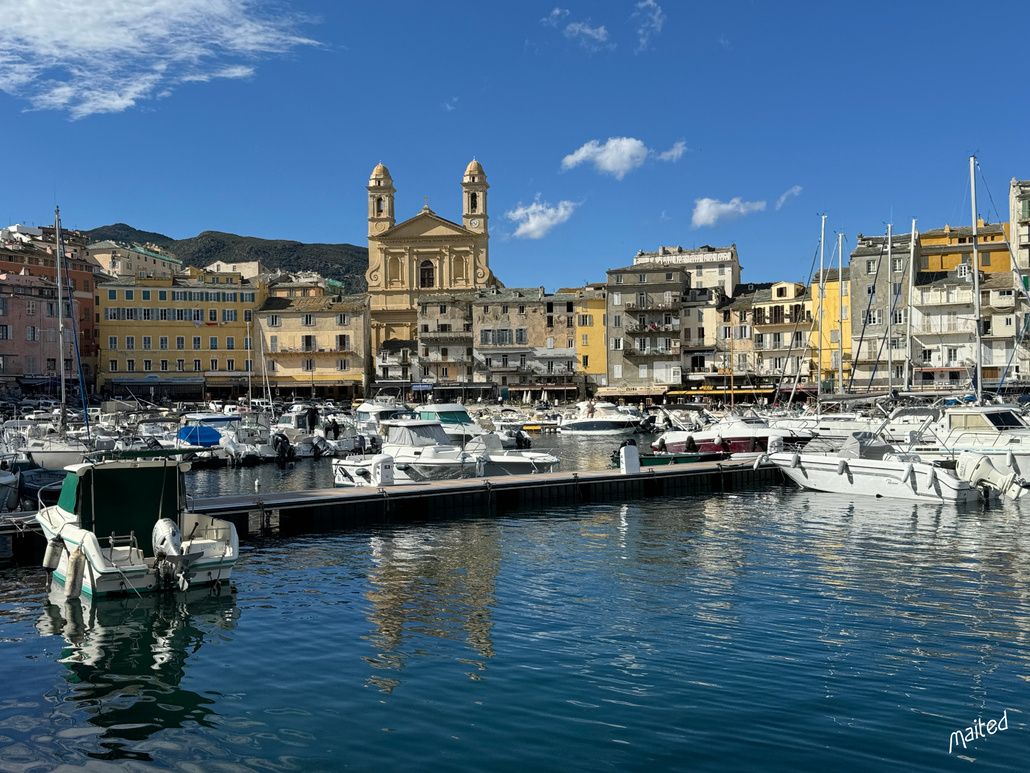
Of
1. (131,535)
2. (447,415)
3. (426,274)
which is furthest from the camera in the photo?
(426,274)

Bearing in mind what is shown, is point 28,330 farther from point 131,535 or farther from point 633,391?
point 131,535

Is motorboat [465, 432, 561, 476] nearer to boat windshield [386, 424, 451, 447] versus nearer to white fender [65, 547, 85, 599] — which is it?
boat windshield [386, 424, 451, 447]

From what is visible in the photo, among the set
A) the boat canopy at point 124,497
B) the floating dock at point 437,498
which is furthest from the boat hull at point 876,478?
the boat canopy at point 124,497

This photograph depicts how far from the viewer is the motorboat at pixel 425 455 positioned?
3150 centimetres

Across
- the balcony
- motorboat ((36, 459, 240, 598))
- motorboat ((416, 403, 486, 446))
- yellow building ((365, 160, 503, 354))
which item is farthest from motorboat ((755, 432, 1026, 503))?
yellow building ((365, 160, 503, 354))

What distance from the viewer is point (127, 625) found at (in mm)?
15133

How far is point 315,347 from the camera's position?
9450cm

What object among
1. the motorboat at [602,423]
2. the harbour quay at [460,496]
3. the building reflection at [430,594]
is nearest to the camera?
the building reflection at [430,594]

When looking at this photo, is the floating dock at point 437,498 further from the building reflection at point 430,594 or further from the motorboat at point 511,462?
the motorboat at point 511,462

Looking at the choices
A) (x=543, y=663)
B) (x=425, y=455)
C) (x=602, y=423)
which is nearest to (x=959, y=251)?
(x=602, y=423)

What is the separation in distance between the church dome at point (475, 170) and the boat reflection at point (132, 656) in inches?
3540

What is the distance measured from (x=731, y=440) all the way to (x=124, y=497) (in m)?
27.4

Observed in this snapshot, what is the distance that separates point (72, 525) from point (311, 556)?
5.59 m

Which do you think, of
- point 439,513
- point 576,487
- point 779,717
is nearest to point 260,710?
point 779,717
